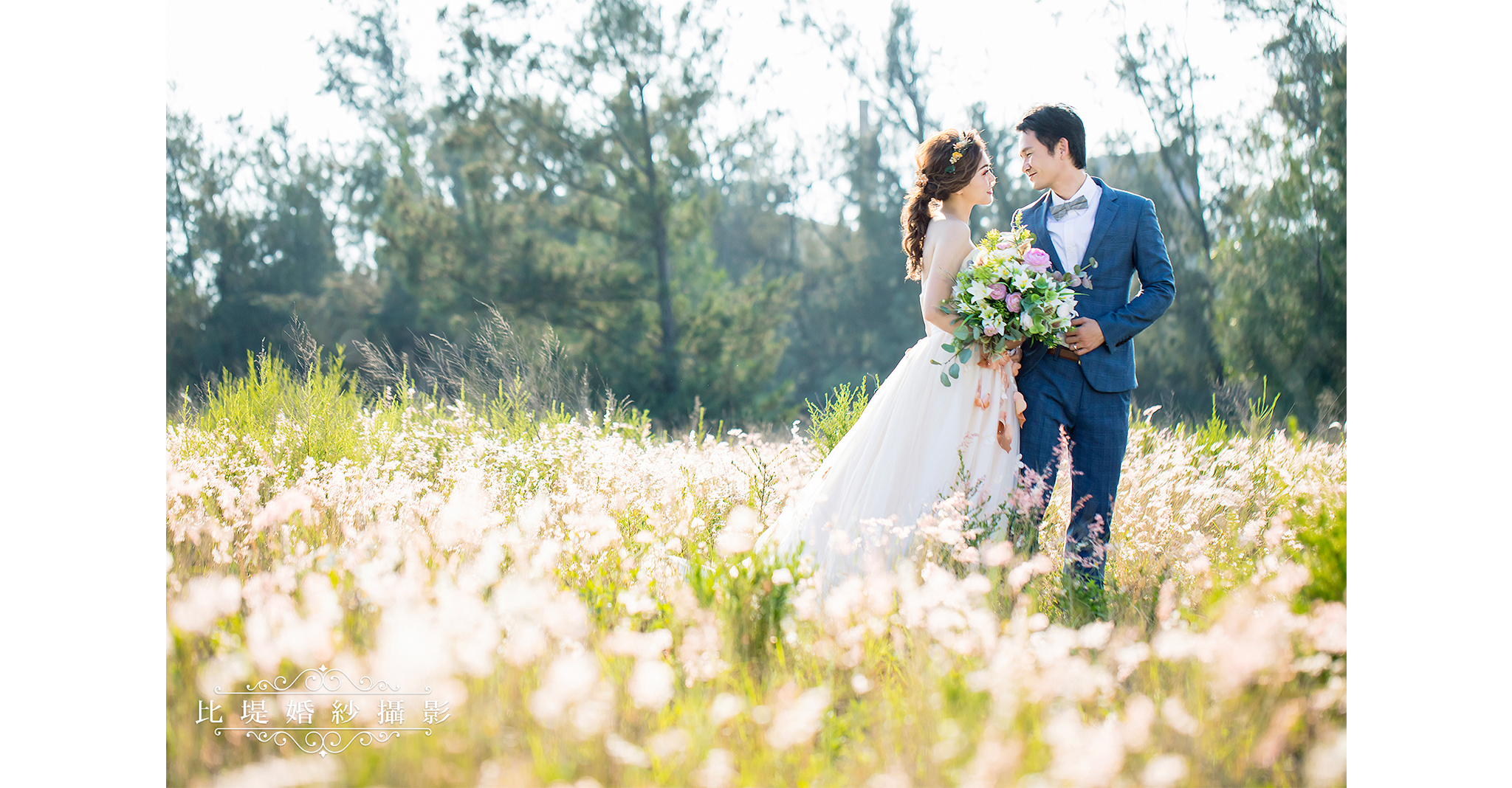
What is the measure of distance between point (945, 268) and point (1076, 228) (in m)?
0.59

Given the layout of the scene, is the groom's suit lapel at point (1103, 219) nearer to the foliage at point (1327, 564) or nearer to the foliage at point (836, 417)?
the foliage at point (1327, 564)

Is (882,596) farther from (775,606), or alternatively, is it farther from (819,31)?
(819,31)

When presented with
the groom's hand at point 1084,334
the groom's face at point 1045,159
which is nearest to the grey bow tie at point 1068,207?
the groom's face at point 1045,159

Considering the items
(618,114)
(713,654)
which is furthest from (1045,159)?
(618,114)

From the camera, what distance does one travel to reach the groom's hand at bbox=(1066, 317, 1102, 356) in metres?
2.99

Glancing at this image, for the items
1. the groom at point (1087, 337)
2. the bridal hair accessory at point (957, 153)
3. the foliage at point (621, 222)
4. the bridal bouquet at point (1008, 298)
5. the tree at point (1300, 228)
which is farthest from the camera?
the foliage at point (621, 222)

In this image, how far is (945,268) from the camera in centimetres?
315

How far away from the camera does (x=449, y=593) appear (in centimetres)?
193

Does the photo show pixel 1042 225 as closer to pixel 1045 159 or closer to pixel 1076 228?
pixel 1076 228

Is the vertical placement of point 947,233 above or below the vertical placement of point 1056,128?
below

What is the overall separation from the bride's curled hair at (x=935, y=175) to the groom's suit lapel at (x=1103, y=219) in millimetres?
508

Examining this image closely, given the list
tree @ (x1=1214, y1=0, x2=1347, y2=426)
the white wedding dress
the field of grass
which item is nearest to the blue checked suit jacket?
the white wedding dress

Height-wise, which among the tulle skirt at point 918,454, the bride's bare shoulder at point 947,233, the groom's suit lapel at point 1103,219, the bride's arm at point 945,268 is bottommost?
the tulle skirt at point 918,454

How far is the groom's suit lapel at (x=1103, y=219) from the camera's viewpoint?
3.11m
